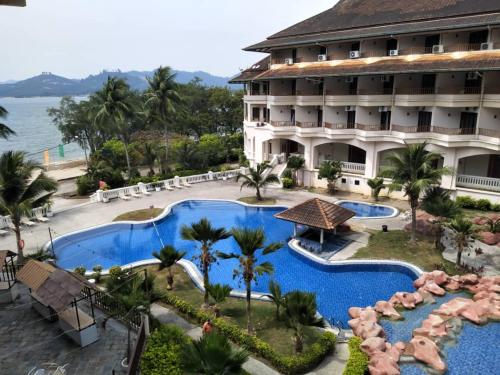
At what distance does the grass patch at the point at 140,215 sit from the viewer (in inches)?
1131

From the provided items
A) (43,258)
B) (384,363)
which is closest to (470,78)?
(384,363)

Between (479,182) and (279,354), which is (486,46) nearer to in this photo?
(479,182)

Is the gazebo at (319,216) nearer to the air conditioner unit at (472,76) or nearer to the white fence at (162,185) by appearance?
the air conditioner unit at (472,76)

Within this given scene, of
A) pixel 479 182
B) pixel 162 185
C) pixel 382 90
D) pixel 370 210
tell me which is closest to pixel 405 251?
pixel 370 210

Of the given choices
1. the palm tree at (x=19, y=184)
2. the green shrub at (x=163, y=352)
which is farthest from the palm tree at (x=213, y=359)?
the palm tree at (x=19, y=184)

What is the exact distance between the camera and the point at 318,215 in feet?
75.6

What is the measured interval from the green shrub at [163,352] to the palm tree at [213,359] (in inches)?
75.9

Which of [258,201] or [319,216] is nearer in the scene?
[319,216]

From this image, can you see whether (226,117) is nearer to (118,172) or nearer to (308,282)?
(118,172)

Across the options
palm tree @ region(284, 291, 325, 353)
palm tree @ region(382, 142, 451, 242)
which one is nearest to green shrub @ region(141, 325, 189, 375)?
palm tree @ region(284, 291, 325, 353)

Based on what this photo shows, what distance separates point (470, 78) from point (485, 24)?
3.79 m

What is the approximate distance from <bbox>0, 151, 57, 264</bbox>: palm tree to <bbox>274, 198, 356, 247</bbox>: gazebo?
13631 millimetres

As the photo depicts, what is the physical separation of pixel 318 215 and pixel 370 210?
887cm

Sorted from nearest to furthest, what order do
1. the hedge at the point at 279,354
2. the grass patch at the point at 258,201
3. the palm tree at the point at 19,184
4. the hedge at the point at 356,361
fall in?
the hedge at the point at 356,361
the hedge at the point at 279,354
the palm tree at the point at 19,184
the grass patch at the point at 258,201
